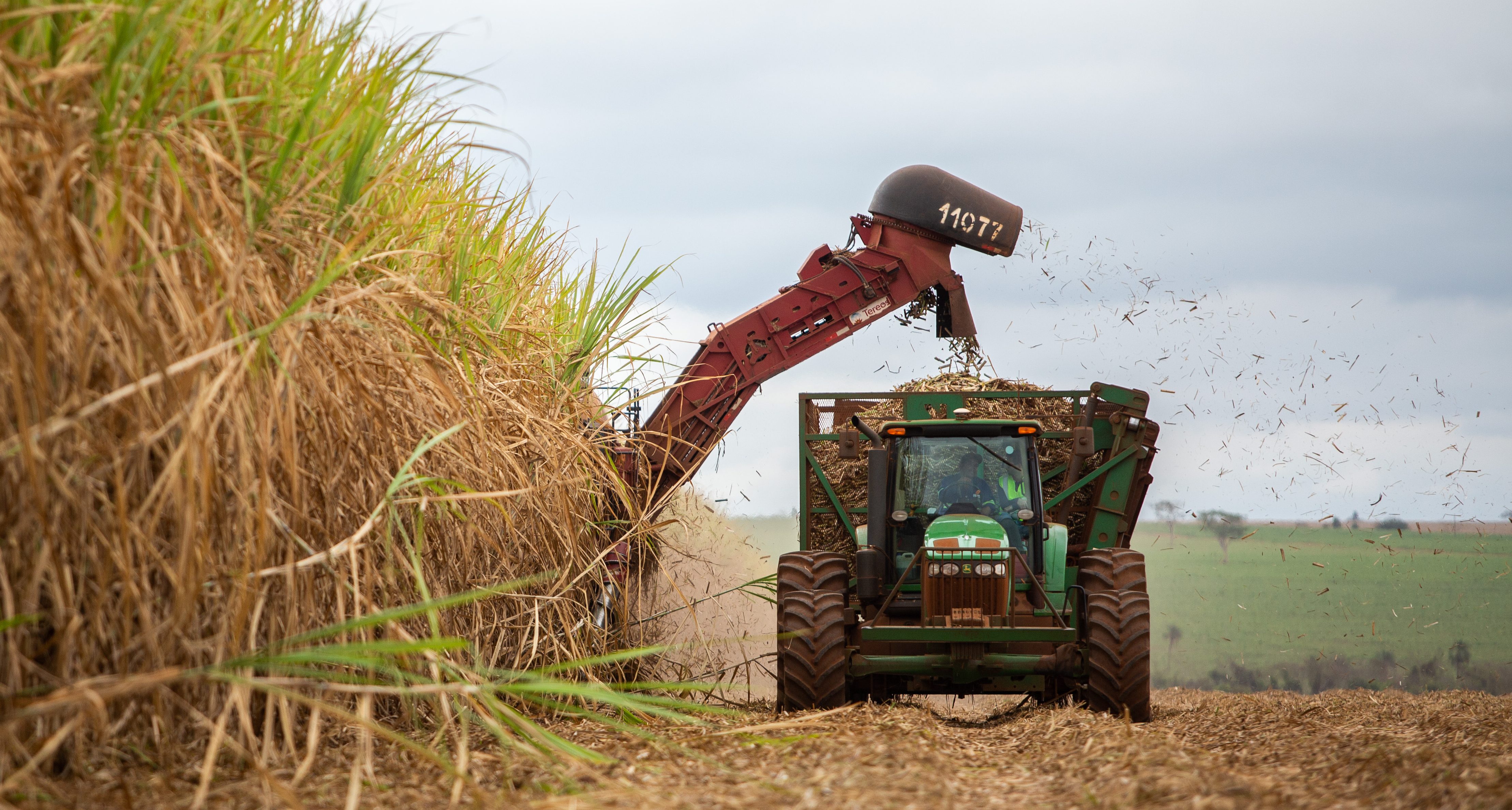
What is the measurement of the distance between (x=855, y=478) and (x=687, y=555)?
139cm

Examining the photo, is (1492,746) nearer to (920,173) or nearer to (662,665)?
(662,665)

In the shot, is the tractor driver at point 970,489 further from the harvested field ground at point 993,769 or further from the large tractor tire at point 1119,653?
the harvested field ground at point 993,769

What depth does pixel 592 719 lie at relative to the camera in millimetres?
4789

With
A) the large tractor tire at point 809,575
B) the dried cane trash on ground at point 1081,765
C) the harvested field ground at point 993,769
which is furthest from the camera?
the large tractor tire at point 809,575

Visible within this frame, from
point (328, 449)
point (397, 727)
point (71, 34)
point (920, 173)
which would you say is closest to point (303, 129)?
point (71, 34)

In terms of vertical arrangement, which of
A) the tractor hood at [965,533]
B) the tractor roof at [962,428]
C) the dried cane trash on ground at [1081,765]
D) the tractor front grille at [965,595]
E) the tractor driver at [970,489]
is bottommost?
the dried cane trash on ground at [1081,765]

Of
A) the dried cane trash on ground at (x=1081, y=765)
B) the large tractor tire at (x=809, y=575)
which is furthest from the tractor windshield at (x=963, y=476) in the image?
the dried cane trash on ground at (x=1081, y=765)

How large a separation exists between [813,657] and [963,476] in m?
1.46

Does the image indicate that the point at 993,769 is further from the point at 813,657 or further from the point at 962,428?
the point at 962,428

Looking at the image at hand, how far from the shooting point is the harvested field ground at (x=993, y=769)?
3113 millimetres

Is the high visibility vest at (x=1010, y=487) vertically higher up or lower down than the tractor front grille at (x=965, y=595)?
higher up

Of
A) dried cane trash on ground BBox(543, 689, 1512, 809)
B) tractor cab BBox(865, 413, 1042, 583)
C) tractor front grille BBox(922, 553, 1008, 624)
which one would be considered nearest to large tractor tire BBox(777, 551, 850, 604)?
tractor cab BBox(865, 413, 1042, 583)

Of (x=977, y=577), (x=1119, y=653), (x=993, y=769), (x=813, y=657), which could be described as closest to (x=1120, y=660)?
(x=1119, y=653)

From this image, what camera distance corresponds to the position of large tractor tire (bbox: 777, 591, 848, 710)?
6.02m
